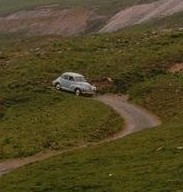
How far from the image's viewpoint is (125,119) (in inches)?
2293

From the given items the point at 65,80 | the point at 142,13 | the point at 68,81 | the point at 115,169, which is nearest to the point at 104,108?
the point at 68,81

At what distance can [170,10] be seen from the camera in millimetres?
142375

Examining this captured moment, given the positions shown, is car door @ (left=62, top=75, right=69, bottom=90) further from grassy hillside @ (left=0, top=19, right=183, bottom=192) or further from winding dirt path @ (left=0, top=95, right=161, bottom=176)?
winding dirt path @ (left=0, top=95, right=161, bottom=176)

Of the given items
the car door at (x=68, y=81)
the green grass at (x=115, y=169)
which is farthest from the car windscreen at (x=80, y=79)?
the green grass at (x=115, y=169)

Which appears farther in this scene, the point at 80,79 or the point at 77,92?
the point at 80,79

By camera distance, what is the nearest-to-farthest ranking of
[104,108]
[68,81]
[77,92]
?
[104,108]
[68,81]
[77,92]

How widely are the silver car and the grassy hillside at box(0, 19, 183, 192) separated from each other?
1.26 m

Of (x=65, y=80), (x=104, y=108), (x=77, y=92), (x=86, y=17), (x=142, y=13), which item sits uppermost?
(x=86, y=17)

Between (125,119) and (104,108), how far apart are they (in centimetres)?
292

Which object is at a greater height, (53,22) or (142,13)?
(142,13)

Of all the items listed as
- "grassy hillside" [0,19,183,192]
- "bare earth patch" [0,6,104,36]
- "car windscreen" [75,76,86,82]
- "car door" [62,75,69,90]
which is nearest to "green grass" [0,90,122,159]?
"grassy hillside" [0,19,183,192]

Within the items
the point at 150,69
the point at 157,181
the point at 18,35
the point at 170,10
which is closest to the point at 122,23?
the point at 170,10

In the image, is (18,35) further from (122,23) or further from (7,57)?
(7,57)

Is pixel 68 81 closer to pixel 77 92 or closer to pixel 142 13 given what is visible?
pixel 77 92
